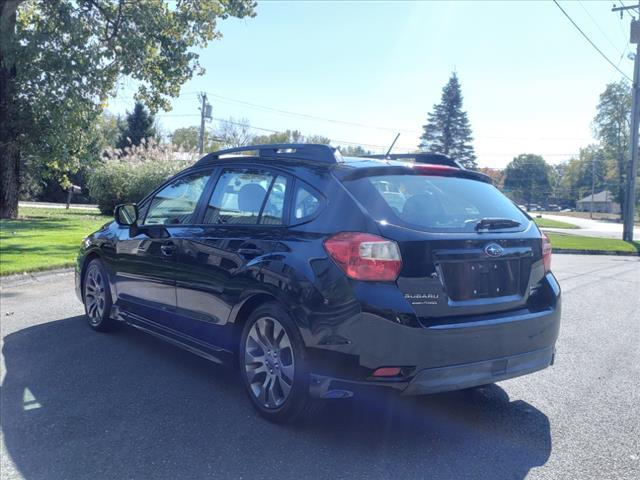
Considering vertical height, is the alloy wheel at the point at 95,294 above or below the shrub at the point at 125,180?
below

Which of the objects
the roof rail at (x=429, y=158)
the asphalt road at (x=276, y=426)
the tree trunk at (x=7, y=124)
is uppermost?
the tree trunk at (x=7, y=124)

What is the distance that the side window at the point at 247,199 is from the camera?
13.8 feet

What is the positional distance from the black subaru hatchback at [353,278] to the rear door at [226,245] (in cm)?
1

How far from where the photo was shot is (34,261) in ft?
34.4

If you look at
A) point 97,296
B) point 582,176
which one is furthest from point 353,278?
point 582,176

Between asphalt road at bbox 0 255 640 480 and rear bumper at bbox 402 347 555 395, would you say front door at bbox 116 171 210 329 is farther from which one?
rear bumper at bbox 402 347 555 395

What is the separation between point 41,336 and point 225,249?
9.59 ft

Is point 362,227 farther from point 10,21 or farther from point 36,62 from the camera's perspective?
point 10,21

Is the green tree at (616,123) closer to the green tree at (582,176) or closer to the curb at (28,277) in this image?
the green tree at (582,176)

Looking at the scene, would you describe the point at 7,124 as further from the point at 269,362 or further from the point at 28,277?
the point at 269,362

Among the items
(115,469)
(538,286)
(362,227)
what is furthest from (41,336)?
(538,286)

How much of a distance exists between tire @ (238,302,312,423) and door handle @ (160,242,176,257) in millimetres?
1198

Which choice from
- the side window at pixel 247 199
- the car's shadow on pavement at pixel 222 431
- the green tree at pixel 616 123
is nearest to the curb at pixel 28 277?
the car's shadow on pavement at pixel 222 431

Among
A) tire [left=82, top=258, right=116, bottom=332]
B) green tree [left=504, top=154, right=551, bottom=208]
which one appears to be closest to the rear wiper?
tire [left=82, top=258, right=116, bottom=332]
